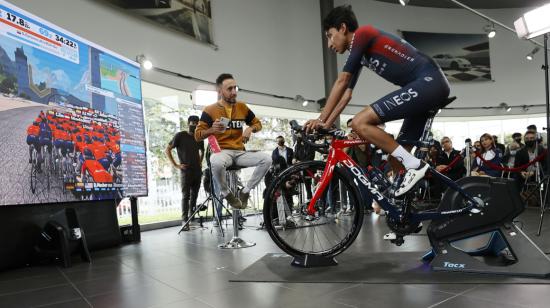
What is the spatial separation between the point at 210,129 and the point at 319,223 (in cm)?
133

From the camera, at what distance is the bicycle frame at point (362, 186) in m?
2.31

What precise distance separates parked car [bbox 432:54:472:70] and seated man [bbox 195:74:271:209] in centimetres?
1070

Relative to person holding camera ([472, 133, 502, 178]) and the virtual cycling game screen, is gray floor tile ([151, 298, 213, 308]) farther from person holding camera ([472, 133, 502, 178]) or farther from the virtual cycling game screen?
person holding camera ([472, 133, 502, 178])

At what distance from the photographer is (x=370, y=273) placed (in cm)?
228

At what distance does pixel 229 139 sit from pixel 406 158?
184 cm

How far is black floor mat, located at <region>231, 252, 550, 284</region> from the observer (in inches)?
78.9

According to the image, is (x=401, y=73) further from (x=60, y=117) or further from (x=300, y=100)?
(x=300, y=100)

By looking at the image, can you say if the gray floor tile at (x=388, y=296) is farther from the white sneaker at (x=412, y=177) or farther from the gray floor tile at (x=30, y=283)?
the gray floor tile at (x=30, y=283)

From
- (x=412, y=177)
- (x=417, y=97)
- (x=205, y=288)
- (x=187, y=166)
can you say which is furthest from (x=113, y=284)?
(x=187, y=166)

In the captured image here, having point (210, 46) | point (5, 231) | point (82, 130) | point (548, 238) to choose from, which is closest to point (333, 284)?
point (548, 238)

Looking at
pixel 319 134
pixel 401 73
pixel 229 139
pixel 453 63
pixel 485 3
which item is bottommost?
pixel 319 134

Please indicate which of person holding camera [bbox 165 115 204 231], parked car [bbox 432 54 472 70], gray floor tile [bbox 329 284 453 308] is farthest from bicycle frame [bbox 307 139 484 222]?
parked car [bbox 432 54 472 70]

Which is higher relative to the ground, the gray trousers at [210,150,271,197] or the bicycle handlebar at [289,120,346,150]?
the bicycle handlebar at [289,120,346,150]

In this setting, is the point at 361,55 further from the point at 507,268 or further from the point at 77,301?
the point at 77,301
